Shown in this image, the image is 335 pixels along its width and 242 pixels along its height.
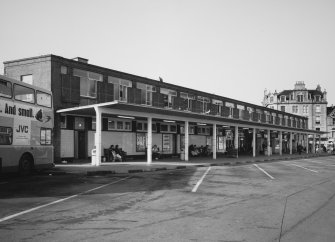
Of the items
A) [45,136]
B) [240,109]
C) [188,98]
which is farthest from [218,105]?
[45,136]

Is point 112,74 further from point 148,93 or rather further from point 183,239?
point 183,239

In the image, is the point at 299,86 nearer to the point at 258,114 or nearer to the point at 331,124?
the point at 331,124

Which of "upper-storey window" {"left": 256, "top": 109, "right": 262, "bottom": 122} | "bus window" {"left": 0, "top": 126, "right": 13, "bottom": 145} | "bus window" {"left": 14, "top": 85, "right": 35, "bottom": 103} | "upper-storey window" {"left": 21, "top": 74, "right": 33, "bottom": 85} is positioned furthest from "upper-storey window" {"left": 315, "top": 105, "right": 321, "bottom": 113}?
"bus window" {"left": 0, "top": 126, "right": 13, "bottom": 145}

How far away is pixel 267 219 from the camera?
7.38 metres

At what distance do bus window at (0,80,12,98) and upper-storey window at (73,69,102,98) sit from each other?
10471 millimetres

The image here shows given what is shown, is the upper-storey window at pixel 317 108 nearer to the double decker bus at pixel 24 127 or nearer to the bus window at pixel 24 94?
the double decker bus at pixel 24 127

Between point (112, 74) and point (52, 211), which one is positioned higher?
point (112, 74)

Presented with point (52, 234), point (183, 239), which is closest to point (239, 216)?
point (183, 239)

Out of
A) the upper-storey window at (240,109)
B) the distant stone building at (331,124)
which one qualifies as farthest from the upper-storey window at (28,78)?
the distant stone building at (331,124)

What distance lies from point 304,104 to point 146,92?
2954 inches

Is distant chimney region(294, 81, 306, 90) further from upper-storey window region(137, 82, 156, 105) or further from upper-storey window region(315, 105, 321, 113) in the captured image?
upper-storey window region(137, 82, 156, 105)

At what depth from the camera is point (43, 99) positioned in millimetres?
17328

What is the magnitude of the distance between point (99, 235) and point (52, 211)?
8.03 feet

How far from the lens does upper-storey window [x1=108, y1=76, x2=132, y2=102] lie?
93.1ft
